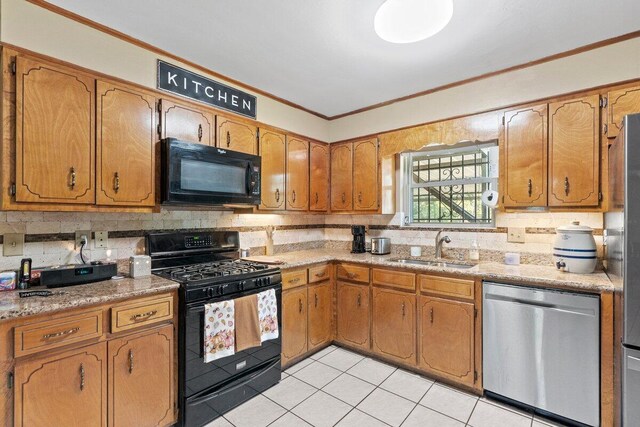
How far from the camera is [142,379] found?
178 cm

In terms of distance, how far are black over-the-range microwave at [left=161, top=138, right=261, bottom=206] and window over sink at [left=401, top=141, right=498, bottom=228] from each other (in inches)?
67.5

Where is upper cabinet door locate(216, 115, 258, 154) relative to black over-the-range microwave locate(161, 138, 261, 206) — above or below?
above

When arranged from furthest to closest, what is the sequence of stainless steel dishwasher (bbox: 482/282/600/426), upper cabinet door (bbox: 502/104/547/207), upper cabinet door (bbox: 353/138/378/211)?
upper cabinet door (bbox: 353/138/378/211), upper cabinet door (bbox: 502/104/547/207), stainless steel dishwasher (bbox: 482/282/600/426)

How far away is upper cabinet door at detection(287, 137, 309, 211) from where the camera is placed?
124 inches

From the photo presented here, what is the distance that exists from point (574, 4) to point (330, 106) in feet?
6.84

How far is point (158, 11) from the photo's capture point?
1802 mm

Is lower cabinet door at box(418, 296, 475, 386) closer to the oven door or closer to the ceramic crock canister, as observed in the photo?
the ceramic crock canister

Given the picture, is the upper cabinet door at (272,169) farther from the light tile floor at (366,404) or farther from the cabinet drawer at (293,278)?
the light tile floor at (366,404)

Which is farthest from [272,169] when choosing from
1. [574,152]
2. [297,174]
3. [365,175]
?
[574,152]

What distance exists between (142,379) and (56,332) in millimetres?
534

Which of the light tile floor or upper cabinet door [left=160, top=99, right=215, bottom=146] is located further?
upper cabinet door [left=160, top=99, right=215, bottom=146]

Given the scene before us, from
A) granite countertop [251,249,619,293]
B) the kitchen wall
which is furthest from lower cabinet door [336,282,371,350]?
the kitchen wall

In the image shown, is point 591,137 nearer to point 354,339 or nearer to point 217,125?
point 354,339

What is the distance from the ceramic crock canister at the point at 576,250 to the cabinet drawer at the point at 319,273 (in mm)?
1824
